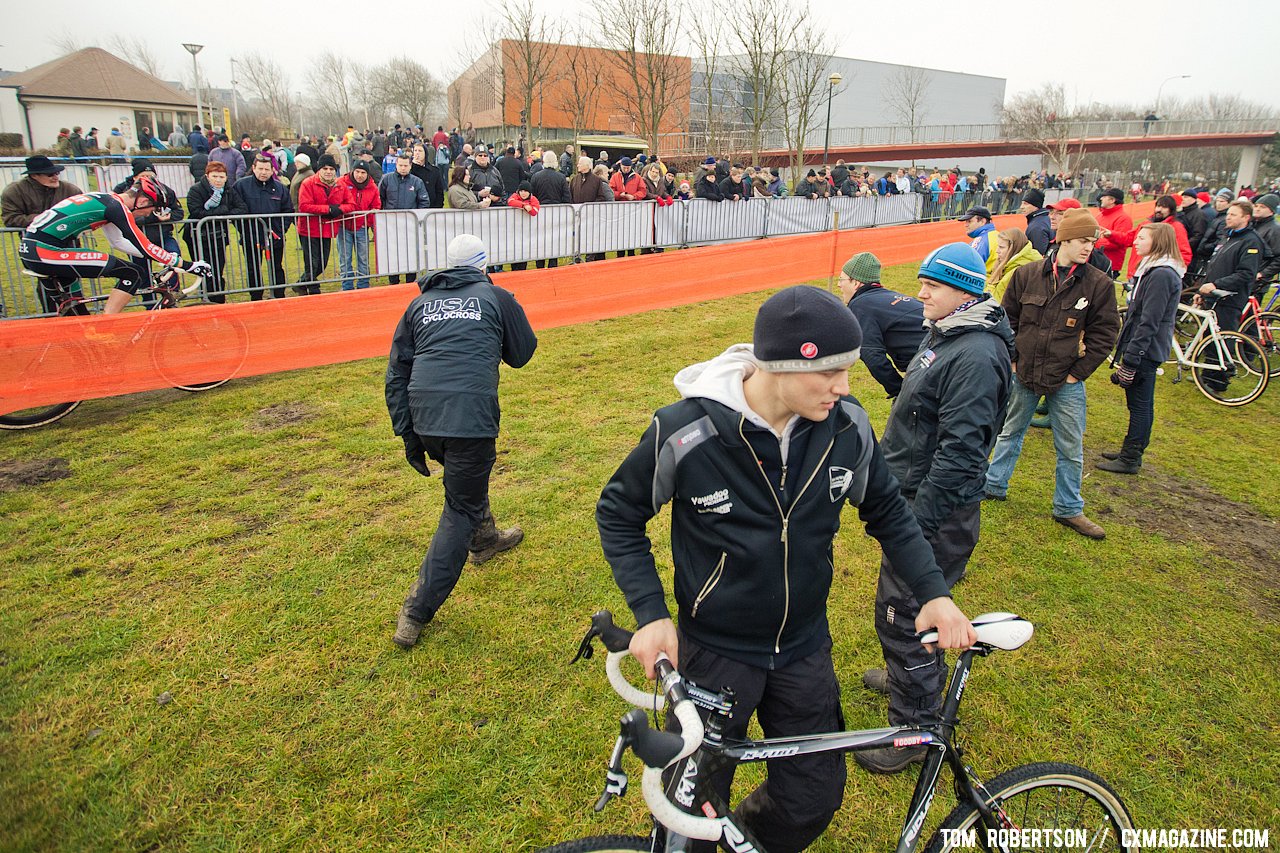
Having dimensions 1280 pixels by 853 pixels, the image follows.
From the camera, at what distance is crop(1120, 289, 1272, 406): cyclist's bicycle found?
29.3 ft

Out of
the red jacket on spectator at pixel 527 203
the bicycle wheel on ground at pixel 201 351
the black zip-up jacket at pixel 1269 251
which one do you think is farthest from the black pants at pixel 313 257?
the black zip-up jacket at pixel 1269 251

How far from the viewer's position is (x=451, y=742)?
3.49 m

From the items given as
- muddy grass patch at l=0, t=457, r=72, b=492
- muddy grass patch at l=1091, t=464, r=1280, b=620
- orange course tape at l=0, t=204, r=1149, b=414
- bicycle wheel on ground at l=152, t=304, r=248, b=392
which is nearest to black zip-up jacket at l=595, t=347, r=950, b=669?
muddy grass patch at l=1091, t=464, r=1280, b=620

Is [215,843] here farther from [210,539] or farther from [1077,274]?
[1077,274]

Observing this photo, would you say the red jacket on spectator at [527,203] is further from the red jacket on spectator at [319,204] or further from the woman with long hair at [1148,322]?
the woman with long hair at [1148,322]

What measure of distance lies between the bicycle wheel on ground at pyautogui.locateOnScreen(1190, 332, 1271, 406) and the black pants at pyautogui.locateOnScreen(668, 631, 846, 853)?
30.5ft

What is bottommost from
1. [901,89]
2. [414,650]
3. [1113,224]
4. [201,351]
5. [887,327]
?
[414,650]

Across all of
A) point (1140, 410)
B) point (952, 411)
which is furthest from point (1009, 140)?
point (952, 411)

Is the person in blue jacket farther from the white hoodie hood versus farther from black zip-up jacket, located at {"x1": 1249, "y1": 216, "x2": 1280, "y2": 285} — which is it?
black zip-up jacket, located at {"x1": 1249, "y1": 216, "x2": 1280, "y2": 285}

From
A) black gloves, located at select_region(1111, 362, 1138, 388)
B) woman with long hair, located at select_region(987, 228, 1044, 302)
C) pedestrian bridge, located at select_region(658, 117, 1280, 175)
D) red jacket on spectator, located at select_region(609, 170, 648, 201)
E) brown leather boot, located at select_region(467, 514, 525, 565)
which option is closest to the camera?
brown leather boot, located at select_region(467, 514, 525, 565)

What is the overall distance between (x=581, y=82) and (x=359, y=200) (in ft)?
142

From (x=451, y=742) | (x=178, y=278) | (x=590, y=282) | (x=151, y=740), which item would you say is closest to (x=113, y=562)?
(x=151, y=740)

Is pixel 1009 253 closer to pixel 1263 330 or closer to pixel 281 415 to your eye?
pixel 1263 330

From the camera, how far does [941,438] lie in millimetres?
3316
